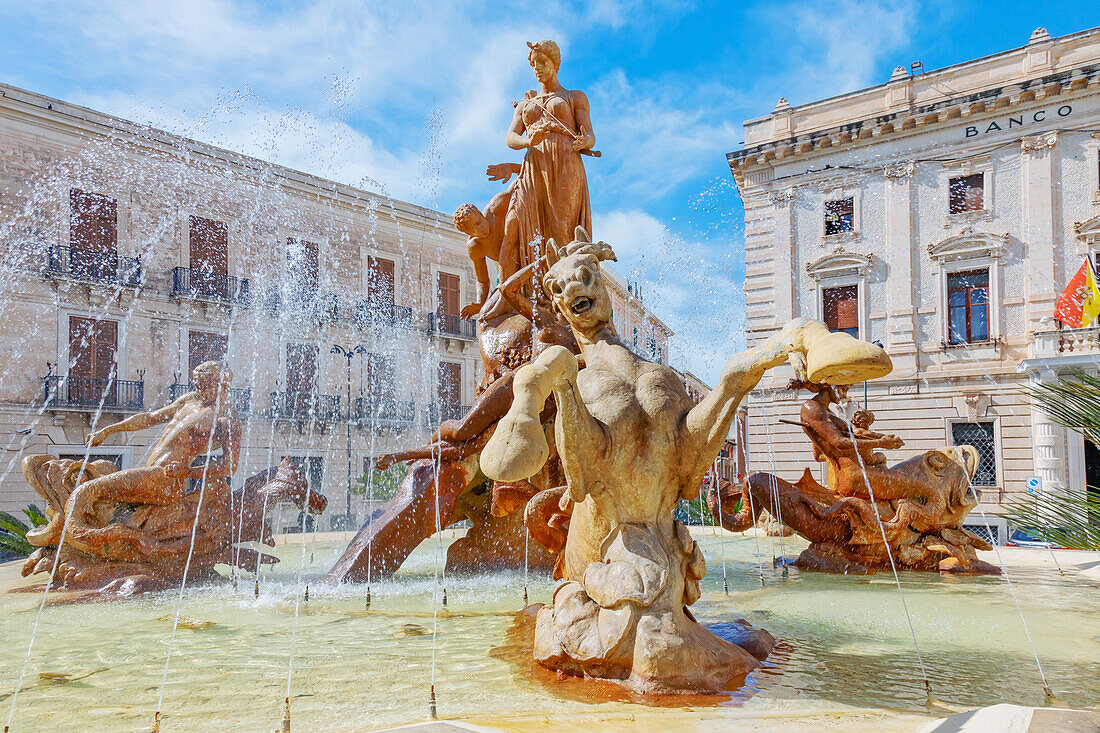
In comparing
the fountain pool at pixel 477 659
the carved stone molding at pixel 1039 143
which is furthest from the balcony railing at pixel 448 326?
the fountain pool at pixel 477 659

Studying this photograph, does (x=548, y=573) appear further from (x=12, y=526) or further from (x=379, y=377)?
(x=379, y=377)

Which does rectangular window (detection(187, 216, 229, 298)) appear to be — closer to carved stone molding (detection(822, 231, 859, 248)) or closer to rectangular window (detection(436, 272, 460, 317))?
rectangular window (detection(436, 272, 460, 317))

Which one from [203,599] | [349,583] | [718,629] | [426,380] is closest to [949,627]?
[718,629]

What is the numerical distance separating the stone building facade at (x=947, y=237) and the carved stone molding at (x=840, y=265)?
4 cm

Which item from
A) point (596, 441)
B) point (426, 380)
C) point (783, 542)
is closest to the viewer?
point (596, 441)

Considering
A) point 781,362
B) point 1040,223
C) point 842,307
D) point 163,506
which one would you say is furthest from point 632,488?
point 1040,223

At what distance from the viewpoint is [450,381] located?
89.8ft

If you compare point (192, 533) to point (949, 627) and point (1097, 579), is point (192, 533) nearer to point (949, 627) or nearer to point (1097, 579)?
point (949, 627)

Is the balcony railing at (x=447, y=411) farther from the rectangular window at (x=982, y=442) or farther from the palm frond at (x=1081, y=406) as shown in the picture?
the palm frond at (x=1081, y=406)

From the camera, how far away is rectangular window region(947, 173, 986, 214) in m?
20.7

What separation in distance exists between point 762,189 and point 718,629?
73.3 feet

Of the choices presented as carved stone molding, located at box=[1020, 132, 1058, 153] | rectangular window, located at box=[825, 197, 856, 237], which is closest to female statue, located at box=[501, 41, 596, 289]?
rectangular window, located at box=[825, 197, 856, 237]

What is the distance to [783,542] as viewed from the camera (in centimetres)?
980

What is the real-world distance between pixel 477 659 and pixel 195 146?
71.7 ft
